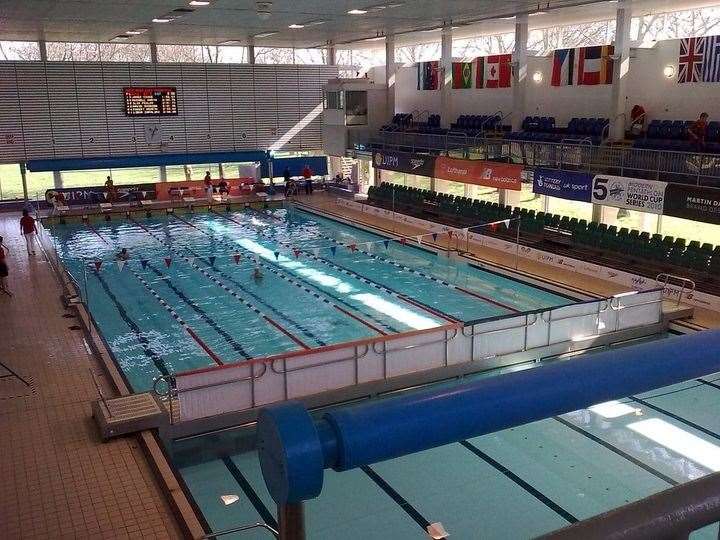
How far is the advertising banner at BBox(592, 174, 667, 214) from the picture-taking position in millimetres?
15820

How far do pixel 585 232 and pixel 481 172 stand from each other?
4.35m

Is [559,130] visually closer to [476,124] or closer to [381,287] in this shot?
[476,124]

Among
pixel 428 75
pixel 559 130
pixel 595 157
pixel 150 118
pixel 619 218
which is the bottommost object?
pixel 619 218

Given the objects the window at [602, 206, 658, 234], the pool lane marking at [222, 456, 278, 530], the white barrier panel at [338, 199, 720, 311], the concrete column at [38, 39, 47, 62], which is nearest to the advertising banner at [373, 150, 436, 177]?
the white barrier panel at [338, 199, 720, 311]

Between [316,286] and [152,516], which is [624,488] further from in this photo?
[316,286]

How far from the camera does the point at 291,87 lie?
31922 mm

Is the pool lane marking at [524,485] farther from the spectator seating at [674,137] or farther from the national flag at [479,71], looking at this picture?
the national flag at [479,71]

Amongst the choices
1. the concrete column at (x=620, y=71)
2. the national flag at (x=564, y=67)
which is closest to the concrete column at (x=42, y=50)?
the national flag at (x=564, y=67)

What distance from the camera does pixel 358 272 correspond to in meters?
17.1

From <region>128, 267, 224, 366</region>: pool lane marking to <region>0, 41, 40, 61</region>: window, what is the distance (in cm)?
1498

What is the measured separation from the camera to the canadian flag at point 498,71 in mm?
24969

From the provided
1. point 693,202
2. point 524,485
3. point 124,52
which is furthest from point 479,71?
point 524,485

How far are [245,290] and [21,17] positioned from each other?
37.2 feet

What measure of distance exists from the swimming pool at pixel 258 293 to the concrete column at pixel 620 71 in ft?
21.4
